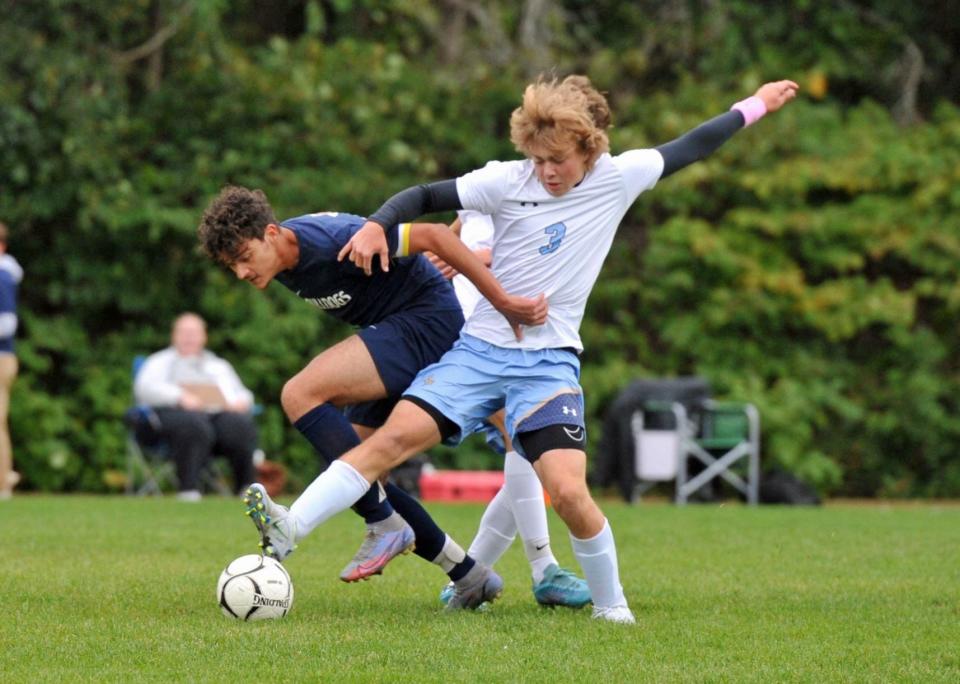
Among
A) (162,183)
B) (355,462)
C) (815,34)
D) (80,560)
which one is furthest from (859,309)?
(355,462)

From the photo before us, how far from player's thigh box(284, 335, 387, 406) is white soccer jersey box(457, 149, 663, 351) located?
406mm

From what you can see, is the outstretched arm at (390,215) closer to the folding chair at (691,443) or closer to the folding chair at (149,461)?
the folding chair at (149,461)

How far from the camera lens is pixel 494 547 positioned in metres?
5.93

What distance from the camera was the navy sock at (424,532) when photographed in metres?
5.59

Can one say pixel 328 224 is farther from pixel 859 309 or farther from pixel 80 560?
pixel 859 309

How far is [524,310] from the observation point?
5184 mm

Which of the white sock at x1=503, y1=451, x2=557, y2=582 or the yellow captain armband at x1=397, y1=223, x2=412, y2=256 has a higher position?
the yellow captain armband at x1=397, y1=223, x2=412, y2=256

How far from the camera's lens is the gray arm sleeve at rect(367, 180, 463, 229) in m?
5.12

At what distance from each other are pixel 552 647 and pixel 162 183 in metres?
10.1

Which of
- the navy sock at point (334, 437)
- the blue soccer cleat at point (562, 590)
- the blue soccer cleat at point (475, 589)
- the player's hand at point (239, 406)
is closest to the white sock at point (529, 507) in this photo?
the blue soccer cleat at point (562, 590)

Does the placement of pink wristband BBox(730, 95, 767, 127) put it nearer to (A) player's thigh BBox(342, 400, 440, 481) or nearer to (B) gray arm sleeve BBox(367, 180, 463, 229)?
(B) gray arm sleeve BBox(367, 180, 463, 229)

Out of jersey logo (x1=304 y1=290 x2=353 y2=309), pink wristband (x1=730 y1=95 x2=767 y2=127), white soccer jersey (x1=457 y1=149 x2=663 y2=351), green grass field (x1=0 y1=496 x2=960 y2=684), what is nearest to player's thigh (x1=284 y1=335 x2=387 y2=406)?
jersey logo (x1=304 y1=290 x2=353 y2=309)

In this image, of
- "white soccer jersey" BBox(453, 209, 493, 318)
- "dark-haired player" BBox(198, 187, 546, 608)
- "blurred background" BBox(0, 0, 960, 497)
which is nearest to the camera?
"dark-haired player" BBox(198, 187, 546, 608)

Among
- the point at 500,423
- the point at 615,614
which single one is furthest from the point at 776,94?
the point at 615,614
